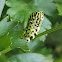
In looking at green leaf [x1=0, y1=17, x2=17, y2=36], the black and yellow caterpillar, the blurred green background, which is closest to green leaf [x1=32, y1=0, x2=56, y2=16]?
the blurred green background

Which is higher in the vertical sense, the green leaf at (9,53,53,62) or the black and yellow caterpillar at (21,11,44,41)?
the black and yellow caterpillar at (21,11,44,41)

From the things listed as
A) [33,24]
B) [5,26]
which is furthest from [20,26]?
[5,26]

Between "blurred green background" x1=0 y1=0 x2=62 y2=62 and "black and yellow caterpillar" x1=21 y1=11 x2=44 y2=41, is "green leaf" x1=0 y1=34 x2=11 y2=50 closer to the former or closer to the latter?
"blurred green background" x1=0 y1=0 x2=62 y2=62

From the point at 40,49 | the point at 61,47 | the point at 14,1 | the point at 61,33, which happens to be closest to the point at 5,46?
the point at 14,1

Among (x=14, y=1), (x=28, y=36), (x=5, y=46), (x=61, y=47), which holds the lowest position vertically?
(x=61, y=47)

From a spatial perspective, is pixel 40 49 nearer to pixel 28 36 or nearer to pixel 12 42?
pixel 28 36

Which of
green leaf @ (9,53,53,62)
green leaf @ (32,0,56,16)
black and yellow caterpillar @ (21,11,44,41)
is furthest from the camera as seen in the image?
green leaf @ (32,0,56,16)
